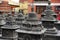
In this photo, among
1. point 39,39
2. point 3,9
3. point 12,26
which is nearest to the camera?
point 39,39

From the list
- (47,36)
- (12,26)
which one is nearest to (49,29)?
(47,36)

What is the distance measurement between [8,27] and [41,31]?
2656 millimetres

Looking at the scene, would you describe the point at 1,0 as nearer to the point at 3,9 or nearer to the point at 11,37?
the point at 3,9

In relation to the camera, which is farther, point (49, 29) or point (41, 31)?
point (49, 29)

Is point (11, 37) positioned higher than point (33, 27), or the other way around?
point (33, 27)

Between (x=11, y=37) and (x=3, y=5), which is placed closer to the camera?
(x=11, y=37)

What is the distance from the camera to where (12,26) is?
9719 mm

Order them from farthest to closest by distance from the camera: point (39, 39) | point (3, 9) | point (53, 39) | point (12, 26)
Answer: point (3, 9)
point (12, 26)
point (53, 39)
point (39, 39)

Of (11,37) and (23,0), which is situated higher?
(23,0)

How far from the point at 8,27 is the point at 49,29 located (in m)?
2.20

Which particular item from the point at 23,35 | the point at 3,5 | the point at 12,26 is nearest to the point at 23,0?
the point at 3,5

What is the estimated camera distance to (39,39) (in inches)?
292

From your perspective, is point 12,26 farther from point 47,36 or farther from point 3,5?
point 3,5

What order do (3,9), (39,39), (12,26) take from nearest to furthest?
(39,39), (12,26), (3,9)
